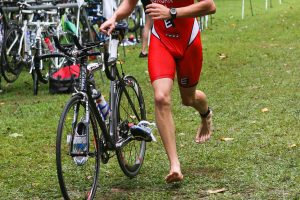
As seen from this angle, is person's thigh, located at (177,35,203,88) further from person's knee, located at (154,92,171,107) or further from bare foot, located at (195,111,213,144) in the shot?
bare foot, located at (195,111,213,144)

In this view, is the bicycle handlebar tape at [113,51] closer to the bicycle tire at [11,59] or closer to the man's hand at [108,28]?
the man's hand at [108,28]

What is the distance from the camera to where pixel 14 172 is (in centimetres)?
605

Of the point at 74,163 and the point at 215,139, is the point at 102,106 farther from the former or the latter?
the point at 215,139

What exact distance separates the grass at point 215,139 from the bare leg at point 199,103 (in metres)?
0.20

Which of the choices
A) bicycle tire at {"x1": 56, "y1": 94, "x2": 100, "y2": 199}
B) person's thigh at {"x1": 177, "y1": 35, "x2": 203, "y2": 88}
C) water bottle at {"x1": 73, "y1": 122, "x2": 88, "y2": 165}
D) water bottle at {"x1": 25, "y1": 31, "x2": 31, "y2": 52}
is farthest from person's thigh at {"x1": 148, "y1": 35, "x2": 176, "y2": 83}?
water bottle at {"x1": 25, "y1": 31, "x2": 31, "y2": 52}

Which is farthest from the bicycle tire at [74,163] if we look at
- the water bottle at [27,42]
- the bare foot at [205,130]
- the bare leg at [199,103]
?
the water bottle at [27,42]

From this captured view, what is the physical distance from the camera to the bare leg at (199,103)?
225 inches

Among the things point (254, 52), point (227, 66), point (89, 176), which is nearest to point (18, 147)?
point (89, 176)

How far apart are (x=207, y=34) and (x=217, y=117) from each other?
9.12 meters

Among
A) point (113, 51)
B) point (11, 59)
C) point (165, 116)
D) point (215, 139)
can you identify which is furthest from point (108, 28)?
point (11, 59)

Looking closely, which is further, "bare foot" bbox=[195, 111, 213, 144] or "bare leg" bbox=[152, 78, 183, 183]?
"bare foot" bbox=[195, 111, 213, 144]

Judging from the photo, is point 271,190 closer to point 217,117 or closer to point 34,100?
point 217,117

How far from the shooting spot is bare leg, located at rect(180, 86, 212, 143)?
225 inches

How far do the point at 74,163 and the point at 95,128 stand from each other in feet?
0.95
